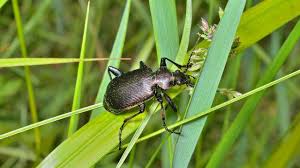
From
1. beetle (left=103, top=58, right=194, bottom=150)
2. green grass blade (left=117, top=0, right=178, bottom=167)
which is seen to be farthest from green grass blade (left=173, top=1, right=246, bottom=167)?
beetle (left=103, top=58, right=194, bottom=150)

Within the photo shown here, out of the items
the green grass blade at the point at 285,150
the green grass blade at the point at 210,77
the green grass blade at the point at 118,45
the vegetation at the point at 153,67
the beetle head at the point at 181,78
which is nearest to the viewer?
the green grass blade at the point at 210,77

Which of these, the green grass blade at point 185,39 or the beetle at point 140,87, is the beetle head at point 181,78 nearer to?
the beetle at point 140,87

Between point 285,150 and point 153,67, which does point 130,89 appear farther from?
point 153,67

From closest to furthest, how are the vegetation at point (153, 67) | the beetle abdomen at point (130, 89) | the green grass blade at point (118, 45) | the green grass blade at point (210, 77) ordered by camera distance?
the green grass blade at point (210, 77) < the vegetation at point (153, 67) < the green grass blade at point (118, 45) < the beetle abdomen at point (130, 89)

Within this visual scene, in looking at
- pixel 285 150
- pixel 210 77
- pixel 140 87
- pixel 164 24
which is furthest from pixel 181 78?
pixel 285 150

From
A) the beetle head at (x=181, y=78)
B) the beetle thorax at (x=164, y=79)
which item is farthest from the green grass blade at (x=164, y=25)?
the beetle thorax at (x=164, y=79)

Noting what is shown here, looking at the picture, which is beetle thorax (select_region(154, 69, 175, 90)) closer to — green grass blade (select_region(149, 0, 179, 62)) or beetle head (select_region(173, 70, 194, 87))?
beetle head (select_region(173, 70, 194, 87))
